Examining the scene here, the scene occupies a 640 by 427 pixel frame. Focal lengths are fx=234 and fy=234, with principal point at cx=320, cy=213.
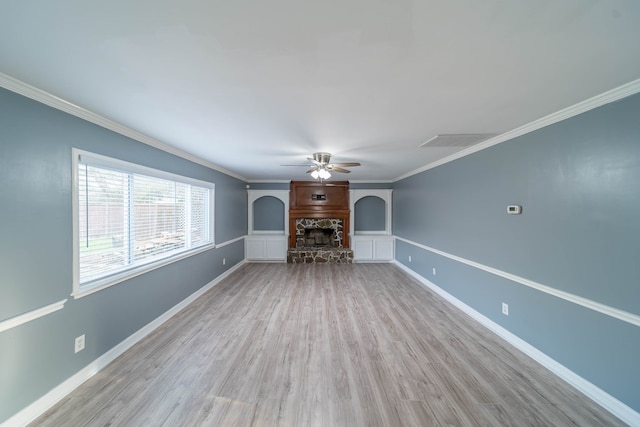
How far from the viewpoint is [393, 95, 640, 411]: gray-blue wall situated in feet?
5.56

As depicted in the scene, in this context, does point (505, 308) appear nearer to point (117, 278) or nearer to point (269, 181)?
point (117, 278)

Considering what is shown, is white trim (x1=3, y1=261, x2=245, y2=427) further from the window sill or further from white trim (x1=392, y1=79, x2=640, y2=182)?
white trim (x1=392, y1=79, x2=640, y2=182)

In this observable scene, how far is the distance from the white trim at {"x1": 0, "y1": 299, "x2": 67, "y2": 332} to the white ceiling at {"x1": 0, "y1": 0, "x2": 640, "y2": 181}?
5.31 feet

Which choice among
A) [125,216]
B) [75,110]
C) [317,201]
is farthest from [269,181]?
[75,110]

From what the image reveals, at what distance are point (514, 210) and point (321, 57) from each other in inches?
103

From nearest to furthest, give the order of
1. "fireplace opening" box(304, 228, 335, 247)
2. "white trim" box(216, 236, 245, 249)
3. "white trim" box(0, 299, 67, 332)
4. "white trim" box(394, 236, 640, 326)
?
"white trim" box(0, 299, 67, 332) < "white trim" box(394, 236, 640, 326) < "white trim" box(216, 236, 245, 249) < "fireplace opening" box(304, 228, 335, 247)

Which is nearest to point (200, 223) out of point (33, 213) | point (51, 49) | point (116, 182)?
point (116, 182)

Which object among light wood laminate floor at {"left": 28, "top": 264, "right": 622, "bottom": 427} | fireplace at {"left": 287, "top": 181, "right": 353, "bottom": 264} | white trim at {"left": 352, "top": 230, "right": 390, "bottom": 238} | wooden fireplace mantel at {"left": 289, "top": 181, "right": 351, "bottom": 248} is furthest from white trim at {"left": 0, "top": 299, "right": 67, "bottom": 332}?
white trim at {"left": 352, "top": 230, "right": 390, "bottom": 238}

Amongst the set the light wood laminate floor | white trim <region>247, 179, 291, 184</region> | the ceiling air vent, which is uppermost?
white trim <region>247, 179, 291, 184</region>

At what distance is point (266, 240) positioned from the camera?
6719 millimetres

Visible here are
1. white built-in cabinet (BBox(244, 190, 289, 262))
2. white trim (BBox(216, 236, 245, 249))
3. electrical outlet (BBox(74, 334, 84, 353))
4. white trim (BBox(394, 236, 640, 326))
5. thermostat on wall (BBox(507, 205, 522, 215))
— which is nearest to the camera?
white trim (BBox(394, 236, 640, 326))

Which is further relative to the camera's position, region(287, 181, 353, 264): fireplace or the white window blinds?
region(287, 181, 353, 264): fireplace

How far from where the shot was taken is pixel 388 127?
2.43 metres

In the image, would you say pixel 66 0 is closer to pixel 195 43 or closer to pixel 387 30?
pixel 195 43
